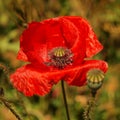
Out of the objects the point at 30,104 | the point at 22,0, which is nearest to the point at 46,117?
the point at 30,104

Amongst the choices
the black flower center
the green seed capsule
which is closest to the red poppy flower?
the black flower center

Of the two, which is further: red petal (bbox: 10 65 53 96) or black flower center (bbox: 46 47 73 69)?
black flower center (bbox: 46 47 73 69)

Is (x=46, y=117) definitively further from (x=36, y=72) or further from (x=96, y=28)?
(x=36, y=72)

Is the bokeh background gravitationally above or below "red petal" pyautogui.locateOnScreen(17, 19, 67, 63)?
below

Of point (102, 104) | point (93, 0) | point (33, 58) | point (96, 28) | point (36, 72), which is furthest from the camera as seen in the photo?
point (96, 28)

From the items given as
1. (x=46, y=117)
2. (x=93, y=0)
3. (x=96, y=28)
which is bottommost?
(x=46, y=117)

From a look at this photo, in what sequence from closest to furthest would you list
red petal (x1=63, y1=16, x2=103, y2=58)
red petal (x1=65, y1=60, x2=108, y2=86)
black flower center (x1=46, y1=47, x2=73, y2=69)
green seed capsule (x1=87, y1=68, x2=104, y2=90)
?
green seed capsule (x1=87, y1=68, x2=104, y2=90) < red petal (x1=65, y1=60, x2=108, y2=86) < red petal (x1=63, y1=16, x2=103, y2=58) < black flower center (x1=46, y1=47, x2=73, y2=69)

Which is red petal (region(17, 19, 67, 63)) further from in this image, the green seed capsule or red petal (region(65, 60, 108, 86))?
the green seed capsule

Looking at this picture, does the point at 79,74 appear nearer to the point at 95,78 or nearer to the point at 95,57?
the point at 95,78

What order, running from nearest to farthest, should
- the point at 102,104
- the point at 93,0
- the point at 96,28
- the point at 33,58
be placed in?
1. the point at 33,58
2. the point at 102,104
3. the point at 93,0
4. the point at 96,28
